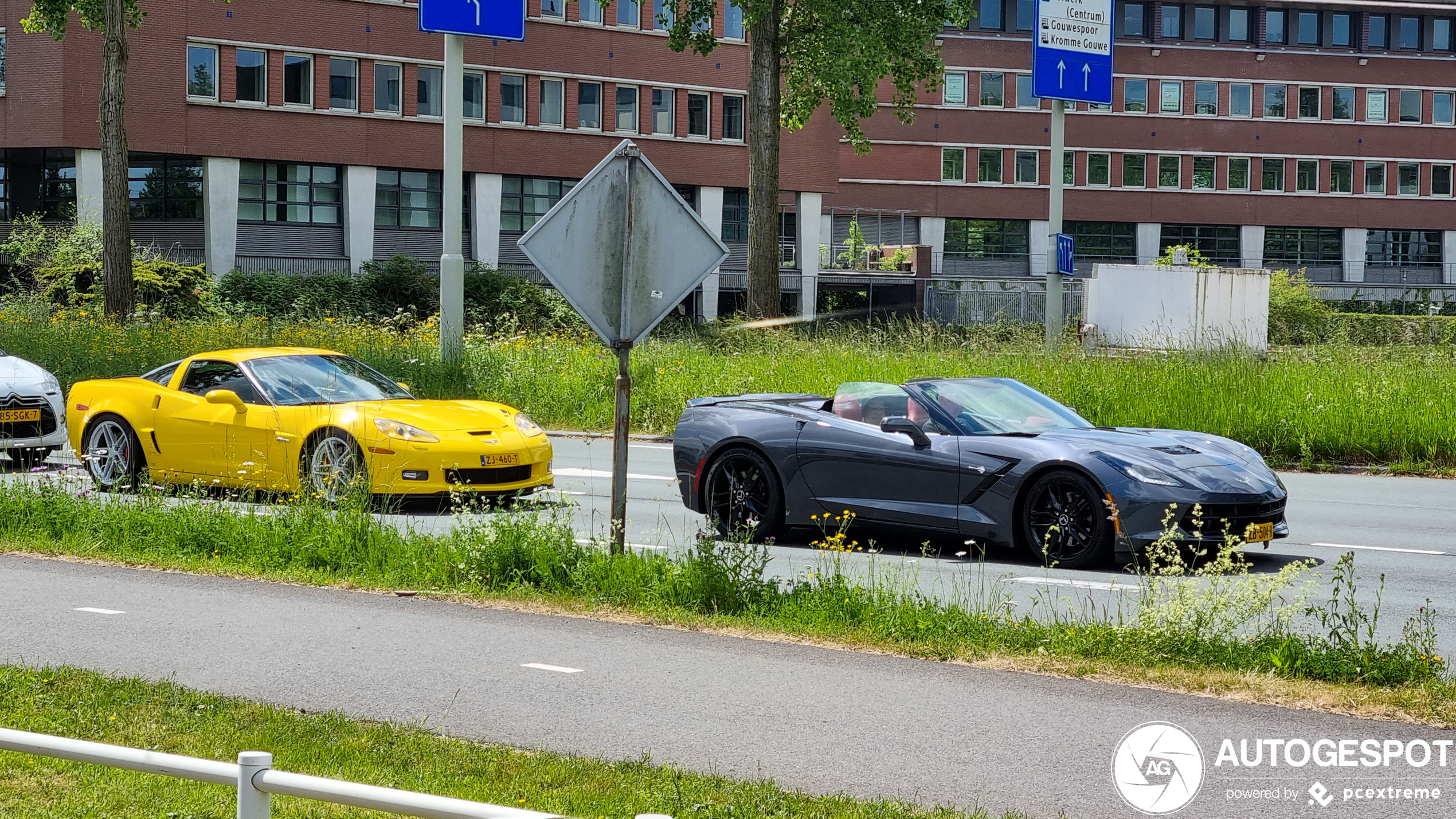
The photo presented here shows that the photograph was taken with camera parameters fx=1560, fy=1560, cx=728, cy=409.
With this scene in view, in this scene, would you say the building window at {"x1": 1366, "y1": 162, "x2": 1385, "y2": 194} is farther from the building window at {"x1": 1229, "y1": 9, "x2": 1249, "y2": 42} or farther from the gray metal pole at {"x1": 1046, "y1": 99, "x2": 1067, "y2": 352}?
the gray metal pole at {"x1": 1046, "y1": 99, "x2": 1067, "y2": 352}

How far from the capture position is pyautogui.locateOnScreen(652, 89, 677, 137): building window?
53969 mm

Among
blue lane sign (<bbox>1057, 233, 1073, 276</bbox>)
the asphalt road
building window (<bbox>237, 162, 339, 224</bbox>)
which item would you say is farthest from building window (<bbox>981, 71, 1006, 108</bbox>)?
the asphalt road

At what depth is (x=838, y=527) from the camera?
11094mm

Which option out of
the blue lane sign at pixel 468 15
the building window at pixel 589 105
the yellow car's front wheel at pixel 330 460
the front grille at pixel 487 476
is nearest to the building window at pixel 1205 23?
the building window at pixel 589 105

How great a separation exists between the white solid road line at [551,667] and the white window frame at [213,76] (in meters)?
42.5

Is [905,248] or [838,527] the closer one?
[838,527]

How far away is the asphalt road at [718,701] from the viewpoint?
17.4ft

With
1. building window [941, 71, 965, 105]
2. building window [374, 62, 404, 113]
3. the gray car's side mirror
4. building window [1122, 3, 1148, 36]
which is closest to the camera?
the gray car's side mirror

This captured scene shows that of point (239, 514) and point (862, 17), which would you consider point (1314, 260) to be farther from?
point (239, 514)

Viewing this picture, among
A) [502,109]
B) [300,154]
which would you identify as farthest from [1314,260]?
[300,154]

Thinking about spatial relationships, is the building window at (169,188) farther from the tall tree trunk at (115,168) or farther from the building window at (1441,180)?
the building window at (1441,180)

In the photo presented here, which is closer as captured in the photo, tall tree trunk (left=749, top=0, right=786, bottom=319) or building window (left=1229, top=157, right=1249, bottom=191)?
tall tree trunk (left=749, top=0, right=786, bottom=319)

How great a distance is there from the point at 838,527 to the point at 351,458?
13.1 ft

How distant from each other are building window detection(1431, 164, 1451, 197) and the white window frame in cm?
5399
